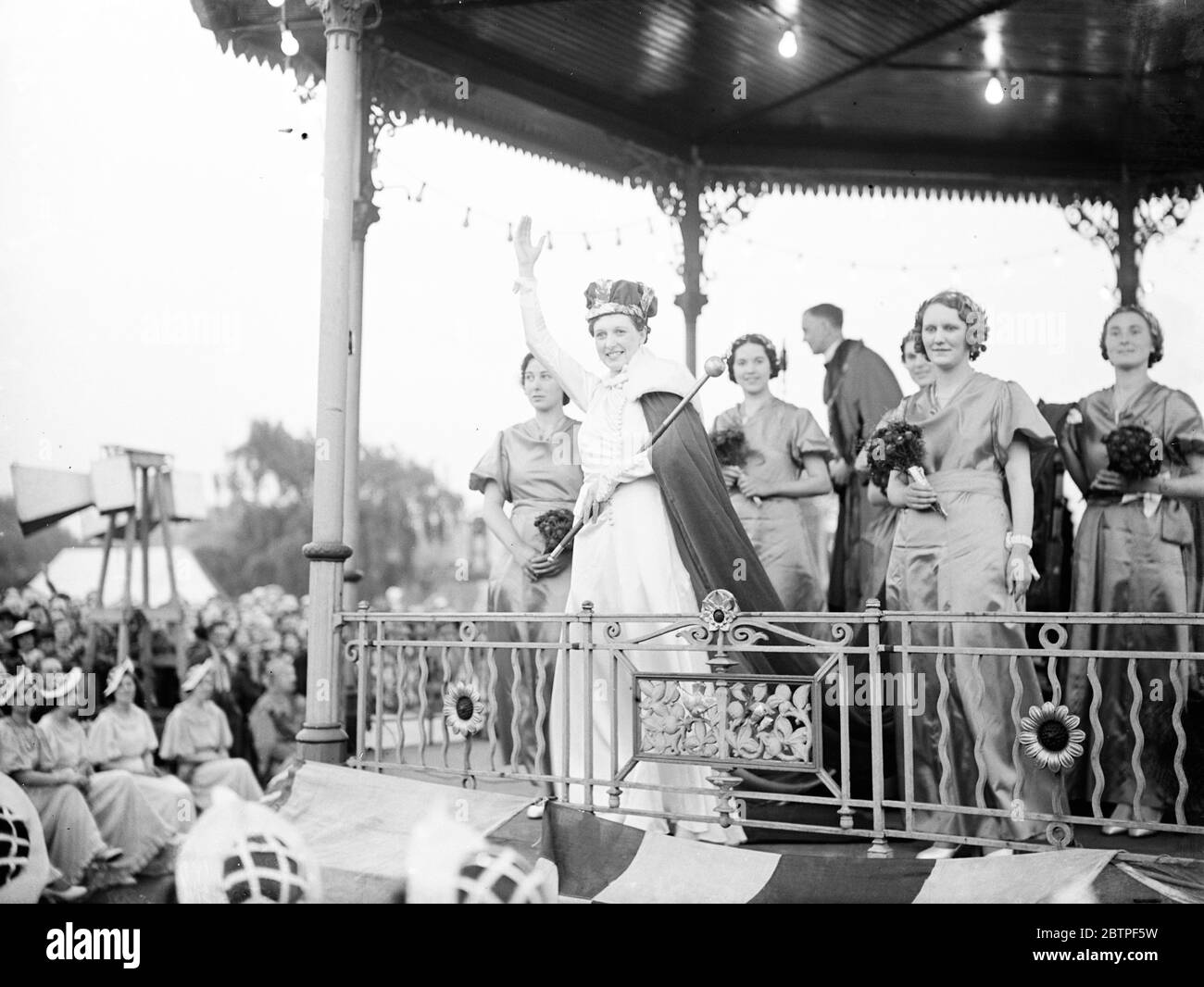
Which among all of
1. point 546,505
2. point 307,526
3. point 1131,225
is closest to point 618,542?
point 546,505

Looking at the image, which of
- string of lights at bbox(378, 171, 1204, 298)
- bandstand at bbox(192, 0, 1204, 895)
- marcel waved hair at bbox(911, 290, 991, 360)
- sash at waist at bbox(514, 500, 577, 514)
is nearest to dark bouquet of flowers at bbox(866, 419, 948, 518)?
Answer: marcel waved hair at bbox(911, 290, 991, 360)

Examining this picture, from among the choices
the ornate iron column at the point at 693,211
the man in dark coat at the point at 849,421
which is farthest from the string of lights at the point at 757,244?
the man in dark coat at the point at 849,421

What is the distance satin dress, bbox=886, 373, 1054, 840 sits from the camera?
17.6 ft

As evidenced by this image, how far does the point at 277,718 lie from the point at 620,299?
3.49 metres

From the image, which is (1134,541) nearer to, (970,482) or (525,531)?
(970,482)

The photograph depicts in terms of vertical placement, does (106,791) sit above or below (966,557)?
below

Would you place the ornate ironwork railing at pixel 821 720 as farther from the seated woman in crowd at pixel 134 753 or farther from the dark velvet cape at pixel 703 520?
the seated woman in crowd at pixel 134 753

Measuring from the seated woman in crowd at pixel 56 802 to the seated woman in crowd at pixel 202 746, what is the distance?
0.76 m

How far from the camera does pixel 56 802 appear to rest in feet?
19.6

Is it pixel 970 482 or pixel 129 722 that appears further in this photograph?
pixel 129 722

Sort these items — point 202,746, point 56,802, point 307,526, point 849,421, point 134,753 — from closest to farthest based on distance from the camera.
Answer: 1. point 56,802
2. point 134,753
3. point 202,746
4. point 849,421
5. point 307,526

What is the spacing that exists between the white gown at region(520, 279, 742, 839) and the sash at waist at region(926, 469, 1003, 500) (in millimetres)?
1250

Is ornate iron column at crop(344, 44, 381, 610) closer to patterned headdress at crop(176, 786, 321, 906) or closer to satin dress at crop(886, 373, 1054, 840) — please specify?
patterned headdress at crop(176, 786, 321, 906)
